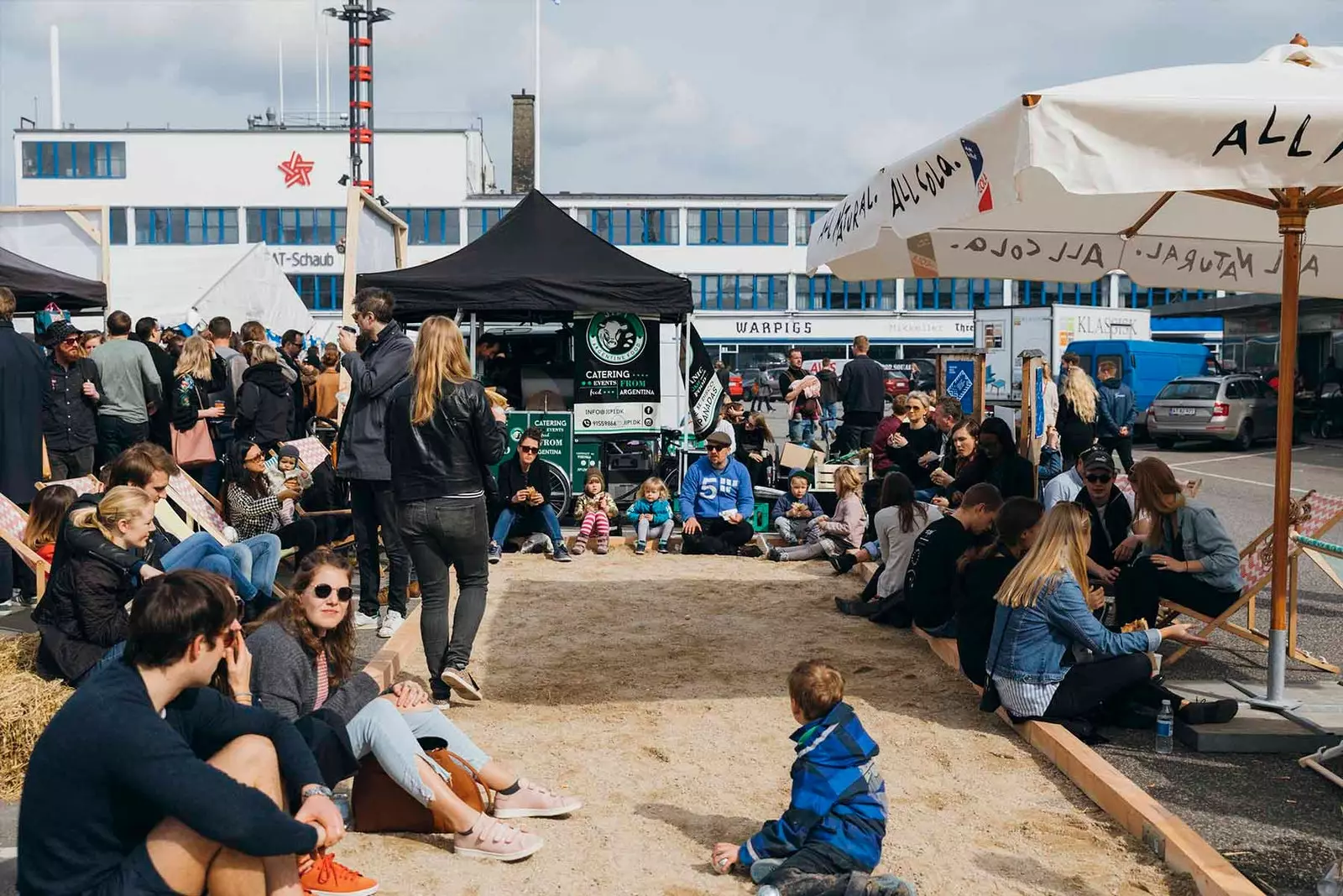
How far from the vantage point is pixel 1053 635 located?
5.69 metres

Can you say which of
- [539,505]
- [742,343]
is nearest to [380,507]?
[539,505]

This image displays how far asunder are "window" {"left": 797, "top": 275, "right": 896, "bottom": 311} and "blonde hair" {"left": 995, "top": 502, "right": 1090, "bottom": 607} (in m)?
57.6

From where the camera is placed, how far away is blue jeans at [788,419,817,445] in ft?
61.5

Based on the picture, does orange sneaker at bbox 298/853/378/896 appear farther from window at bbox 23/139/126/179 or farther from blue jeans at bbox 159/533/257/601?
window at bbox 23/139/126/179

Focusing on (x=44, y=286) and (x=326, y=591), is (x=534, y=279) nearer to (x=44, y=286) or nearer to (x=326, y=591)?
(x=44, y=286)

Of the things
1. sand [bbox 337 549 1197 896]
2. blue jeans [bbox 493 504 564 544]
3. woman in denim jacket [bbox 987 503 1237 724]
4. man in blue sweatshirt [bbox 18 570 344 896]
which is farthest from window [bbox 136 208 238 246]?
man in blue sweatshirt [bbox 18 570 344 896]

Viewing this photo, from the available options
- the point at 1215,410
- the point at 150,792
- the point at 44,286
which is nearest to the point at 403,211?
the point at 1215,410

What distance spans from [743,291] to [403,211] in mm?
17962

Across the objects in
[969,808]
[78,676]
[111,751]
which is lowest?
[969,808]

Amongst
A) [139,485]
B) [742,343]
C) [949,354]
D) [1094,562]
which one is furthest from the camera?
[742,343]

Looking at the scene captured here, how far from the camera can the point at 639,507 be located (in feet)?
39.3

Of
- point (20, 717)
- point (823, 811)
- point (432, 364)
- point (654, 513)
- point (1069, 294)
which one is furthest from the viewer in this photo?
point (1069, 294)

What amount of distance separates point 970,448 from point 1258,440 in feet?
63.1

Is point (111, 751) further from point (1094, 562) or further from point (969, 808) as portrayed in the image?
point (1094, 562)
